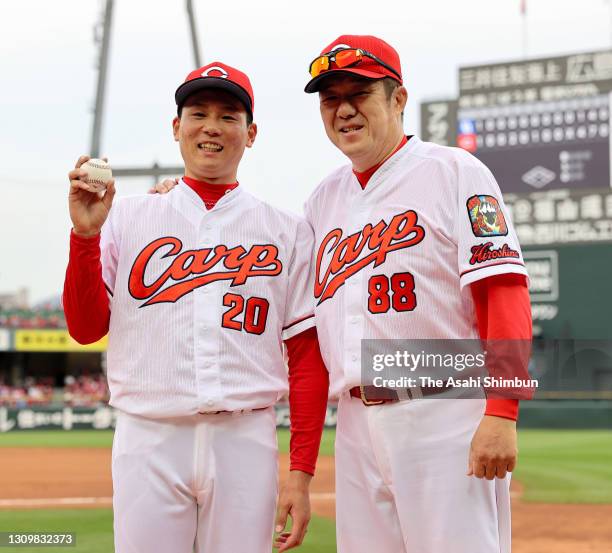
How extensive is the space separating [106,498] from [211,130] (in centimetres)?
522

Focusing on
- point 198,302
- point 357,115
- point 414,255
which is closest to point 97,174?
point 198,302

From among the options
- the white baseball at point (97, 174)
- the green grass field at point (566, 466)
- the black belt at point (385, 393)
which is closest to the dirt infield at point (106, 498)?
the green grass field at point (566, 466)

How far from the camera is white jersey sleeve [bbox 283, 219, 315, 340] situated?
1.99 m

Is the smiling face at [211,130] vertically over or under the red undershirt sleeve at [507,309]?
over

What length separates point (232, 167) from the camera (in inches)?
80.0

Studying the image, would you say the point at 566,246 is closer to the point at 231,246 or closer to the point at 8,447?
the point at 8,447

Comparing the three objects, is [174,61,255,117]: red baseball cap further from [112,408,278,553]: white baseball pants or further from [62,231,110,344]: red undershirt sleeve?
[112,408,278,553]: white baseball pants

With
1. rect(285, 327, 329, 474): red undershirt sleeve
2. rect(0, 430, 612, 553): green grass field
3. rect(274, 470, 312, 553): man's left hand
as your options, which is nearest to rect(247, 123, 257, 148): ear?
rect(285, 327, 329, 474): red undershirt sleeve

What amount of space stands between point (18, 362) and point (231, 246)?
23.4m

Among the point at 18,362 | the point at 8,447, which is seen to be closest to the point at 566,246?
the point at 8,447

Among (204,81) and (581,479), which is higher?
(204,81)

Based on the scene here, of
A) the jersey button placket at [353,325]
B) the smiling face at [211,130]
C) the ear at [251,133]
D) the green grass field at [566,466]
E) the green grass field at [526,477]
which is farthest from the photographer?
the green grass field at [566,466]

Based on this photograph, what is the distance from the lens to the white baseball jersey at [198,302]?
72.3 inches

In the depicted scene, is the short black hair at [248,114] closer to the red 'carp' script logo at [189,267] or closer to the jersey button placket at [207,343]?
the red 'carp' script logo at [189,267]
